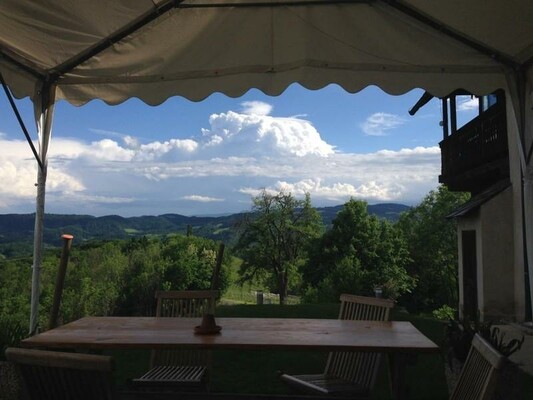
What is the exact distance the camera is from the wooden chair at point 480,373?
176 cm

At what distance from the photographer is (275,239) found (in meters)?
30.9

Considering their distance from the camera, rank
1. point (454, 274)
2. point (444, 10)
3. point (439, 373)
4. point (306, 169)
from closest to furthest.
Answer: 1. point (444, 10)
2. point (439, 373)
3. point (454, 274)
4. point (306, 169)

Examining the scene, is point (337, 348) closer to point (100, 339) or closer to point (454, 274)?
point (100, 339)

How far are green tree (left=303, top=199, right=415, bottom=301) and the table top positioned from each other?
23582 millimetres

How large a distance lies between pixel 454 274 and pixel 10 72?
1180 inches

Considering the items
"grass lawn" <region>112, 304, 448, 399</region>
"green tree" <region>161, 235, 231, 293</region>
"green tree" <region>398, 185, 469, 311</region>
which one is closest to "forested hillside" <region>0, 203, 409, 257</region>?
"green tree" <region>161, 235, 231, 293</region>

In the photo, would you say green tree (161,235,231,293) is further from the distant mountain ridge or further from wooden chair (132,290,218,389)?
wooden chair (132,290,218,389)

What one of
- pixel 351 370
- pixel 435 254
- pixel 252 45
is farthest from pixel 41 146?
pixel 435 254

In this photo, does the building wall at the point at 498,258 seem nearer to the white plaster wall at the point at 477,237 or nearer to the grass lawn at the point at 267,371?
the white plaster wall at the point at 477,237

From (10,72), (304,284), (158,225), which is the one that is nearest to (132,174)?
(158,225)

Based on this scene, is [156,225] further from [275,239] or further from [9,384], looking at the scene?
[9,384]

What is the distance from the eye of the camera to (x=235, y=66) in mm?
4777

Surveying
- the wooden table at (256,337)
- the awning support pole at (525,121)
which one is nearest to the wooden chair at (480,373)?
the wooden table at (256,337)

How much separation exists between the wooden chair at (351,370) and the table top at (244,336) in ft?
0.68
